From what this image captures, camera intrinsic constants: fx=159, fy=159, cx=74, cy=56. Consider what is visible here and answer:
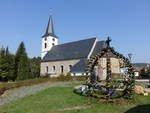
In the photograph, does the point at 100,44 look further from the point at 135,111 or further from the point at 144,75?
the point at 135,111

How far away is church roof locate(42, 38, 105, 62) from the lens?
37.9m

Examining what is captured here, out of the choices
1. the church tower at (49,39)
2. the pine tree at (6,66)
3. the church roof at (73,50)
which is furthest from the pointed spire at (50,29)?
the pine tree at (6,66)

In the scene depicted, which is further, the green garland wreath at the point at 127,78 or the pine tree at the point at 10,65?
the pine tree at the point at 10,65

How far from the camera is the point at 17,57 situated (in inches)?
1420

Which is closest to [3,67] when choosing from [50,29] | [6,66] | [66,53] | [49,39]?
[6,66]

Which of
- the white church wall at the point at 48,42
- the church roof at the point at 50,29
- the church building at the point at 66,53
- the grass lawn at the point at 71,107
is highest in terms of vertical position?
the church roof at the point at 50,29

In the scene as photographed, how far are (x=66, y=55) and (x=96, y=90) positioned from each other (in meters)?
31.3

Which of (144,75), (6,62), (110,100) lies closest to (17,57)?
(6,62)

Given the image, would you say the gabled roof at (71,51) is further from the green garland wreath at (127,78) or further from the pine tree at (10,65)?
the green garland wreath at (127,78)

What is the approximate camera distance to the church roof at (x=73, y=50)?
124ft

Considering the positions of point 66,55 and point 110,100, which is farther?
point 66,55

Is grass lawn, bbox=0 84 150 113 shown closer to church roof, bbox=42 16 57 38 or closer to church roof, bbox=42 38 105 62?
church roof, bbox=42 38 105 62

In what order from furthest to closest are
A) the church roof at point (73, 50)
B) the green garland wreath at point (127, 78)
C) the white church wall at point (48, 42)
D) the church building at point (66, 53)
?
the white church wall at point (48, 42) < the church roof at point (73, 50) < the church building at point (66, 53) < the green garland wreath at point (127, 78)

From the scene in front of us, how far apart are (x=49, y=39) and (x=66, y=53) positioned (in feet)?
35.5
